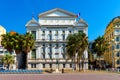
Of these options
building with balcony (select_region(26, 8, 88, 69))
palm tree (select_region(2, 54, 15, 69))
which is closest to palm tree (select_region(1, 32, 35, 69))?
building with balcony (select_region(26, 8, 88, 69))

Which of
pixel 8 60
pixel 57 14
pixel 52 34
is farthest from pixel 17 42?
pixel 8 60

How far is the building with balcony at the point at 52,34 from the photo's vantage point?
99562mm

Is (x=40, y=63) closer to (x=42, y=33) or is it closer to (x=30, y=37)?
(x=42, y=33)

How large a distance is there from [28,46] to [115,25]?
150ft

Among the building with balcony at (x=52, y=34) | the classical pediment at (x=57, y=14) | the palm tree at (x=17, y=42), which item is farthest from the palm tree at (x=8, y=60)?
the palm tree at (x=17, y=42)

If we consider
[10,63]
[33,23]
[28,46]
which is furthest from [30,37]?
[10,63]

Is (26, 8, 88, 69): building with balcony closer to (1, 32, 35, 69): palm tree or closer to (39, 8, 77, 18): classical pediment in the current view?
(39, 8, 77, 18): classical pediment

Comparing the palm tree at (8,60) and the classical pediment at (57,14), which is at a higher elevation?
the classical pediment at (57,14)

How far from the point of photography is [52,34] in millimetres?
100688

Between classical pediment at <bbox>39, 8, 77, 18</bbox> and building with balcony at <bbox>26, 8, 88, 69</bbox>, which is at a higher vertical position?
classical pediment at <bbox>39, 8, 77, 18</bbox>

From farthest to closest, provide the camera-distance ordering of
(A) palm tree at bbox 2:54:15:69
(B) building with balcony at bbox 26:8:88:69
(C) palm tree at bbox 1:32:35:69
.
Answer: (A) palm tree at bbox 2:54:15:69 < (B) building with balcony at bbox 26:8:88:69 < (C) palm tree at bbox 1:32:35:69

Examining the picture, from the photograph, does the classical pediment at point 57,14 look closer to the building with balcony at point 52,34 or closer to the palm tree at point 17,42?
the building with balcony at point 52,34

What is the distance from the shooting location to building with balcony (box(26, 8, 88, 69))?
99562mm

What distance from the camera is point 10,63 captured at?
11131 centimetres
